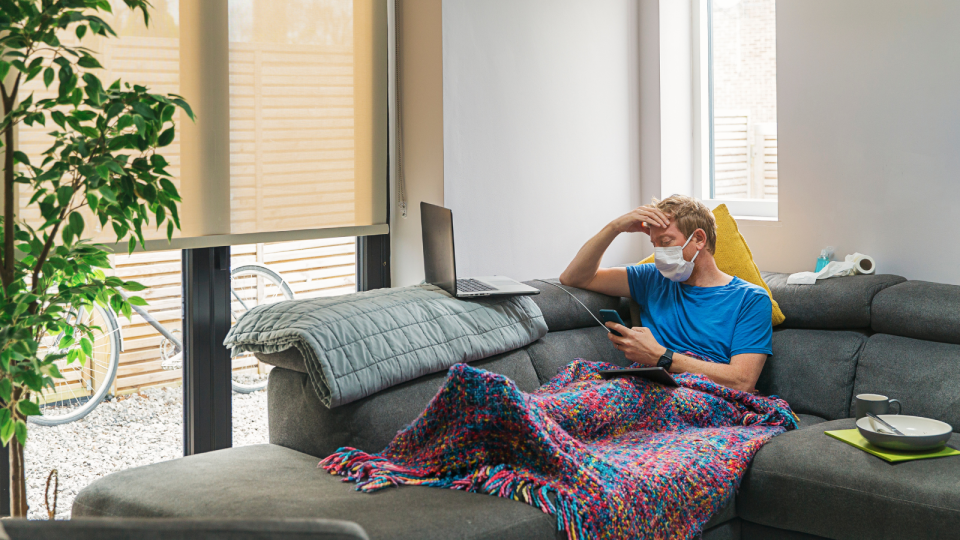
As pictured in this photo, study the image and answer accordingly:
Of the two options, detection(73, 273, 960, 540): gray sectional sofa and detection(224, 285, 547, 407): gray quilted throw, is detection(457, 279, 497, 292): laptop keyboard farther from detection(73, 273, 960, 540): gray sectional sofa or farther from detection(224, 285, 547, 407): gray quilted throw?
detection(73, 273, 960, 540): gray sectional sofa

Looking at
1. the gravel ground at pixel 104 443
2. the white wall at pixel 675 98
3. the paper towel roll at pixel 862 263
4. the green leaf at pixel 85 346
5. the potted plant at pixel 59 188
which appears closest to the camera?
the potted plant at pixel 59 188

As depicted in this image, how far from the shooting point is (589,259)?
2.64 meters

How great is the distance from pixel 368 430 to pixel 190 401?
86cm

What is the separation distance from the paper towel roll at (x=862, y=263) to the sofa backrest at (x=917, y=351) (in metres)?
0.24

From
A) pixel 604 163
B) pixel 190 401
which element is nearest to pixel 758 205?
pixel 604 163

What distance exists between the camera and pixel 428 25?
2852 mm

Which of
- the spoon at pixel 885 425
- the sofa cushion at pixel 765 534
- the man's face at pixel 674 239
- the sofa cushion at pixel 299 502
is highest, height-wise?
the man's face at pixel 674 239

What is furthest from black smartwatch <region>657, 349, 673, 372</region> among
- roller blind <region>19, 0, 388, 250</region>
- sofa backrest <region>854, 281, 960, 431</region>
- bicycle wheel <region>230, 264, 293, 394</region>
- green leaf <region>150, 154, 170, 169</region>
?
green leaf <region>150, 154, 170, 169</region>

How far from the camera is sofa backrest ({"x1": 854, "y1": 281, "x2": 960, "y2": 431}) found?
223 centimetres

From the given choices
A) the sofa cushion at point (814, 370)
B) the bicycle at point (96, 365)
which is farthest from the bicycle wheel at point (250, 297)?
the sofa cushion at point (814, 370)

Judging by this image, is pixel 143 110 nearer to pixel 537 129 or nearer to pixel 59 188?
pixel 59 188

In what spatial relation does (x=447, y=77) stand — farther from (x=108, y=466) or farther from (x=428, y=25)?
(x=108, y=466)

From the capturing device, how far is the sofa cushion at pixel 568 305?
259 cm

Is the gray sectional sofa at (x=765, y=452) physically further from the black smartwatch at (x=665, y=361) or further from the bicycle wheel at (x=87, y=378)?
the bicycle wheel at (x=87, y=378)
